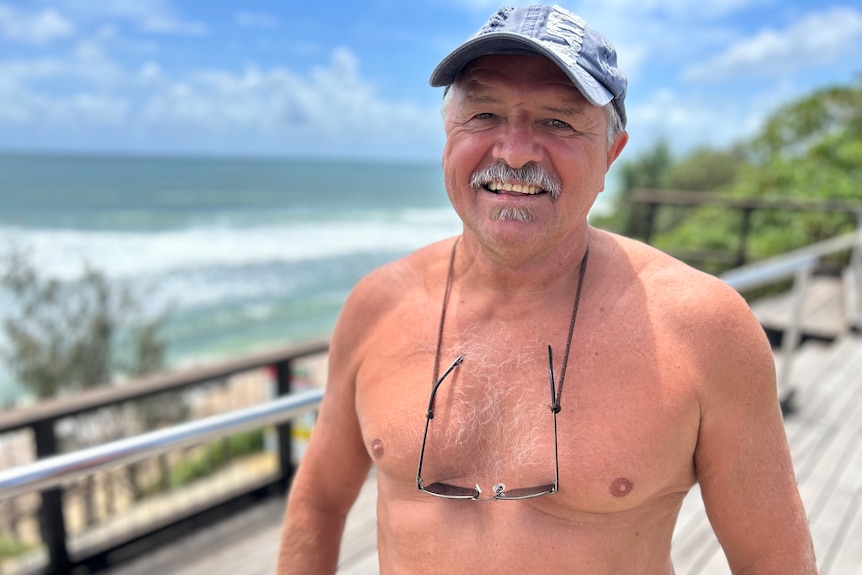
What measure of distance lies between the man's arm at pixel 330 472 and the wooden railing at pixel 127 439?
38cm

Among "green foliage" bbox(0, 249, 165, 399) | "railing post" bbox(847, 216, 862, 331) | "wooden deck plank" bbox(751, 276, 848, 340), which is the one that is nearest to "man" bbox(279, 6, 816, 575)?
"wooden deck plank" bbox(751, 276, 848, 340)

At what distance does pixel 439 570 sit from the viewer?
41.3 inches

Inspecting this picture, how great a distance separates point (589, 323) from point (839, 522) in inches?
88.3

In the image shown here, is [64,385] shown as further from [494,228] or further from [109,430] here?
[494,228]

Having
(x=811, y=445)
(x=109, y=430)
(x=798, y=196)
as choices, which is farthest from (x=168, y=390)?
(x=798, y=196)

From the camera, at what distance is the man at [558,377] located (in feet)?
3.02

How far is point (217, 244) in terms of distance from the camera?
94.3 ft

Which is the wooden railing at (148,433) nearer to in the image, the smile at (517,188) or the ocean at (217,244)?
the smile at (517,188)

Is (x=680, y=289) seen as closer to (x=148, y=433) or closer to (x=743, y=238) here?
(x=148, y=433)

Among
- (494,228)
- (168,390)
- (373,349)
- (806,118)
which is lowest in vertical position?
(168,390)

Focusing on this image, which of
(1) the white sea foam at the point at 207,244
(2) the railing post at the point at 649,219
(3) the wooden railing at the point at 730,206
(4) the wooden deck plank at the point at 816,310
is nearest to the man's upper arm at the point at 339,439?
(4) the wooden deck plank at the point at 816,310

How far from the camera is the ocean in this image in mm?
19203

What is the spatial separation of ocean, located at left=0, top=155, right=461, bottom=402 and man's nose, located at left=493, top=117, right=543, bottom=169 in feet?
36.1

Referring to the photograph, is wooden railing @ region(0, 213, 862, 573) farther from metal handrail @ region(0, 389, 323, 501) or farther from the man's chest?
the man's chest
